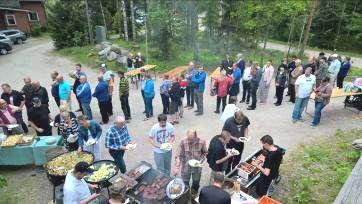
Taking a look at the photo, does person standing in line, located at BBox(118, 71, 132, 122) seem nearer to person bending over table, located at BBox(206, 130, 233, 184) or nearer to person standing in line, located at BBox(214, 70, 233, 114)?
person standing in line, located at BBox(214, 70, 233, 114)

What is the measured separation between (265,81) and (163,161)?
21.5 feet

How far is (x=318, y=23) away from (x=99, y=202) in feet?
94.3

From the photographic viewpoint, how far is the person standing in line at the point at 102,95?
11163 millimetres

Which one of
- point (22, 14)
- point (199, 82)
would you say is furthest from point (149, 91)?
point (22, 14)

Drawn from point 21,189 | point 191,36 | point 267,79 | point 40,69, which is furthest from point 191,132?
point 40,69

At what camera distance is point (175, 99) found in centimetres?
1159

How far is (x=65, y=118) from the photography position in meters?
8.38

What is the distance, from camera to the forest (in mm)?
19906

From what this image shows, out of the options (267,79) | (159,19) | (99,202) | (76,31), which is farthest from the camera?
(76,31)

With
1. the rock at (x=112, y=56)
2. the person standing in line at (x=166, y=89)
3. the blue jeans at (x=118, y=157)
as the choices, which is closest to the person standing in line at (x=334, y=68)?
the person standing in line at (x=166, y=89)

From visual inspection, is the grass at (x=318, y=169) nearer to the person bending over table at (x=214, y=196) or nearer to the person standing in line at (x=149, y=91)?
the person bending over table at (x=214, y=196)

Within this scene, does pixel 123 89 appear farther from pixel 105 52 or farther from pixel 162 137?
pixel 105 52

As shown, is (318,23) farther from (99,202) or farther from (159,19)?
(99,202)

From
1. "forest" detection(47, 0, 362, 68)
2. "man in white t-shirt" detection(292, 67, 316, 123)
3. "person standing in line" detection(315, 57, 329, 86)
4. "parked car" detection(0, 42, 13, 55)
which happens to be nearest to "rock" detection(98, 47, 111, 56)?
"forest" detection(47, 0, 362, 68)
